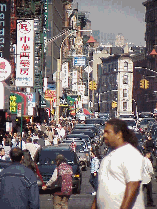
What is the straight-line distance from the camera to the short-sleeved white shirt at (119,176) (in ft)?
23.2

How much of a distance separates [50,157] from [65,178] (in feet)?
Result: 31.8

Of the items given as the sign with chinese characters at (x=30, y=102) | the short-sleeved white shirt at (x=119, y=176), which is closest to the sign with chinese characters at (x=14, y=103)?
the sign with chinese characters at (x=30, y=102)

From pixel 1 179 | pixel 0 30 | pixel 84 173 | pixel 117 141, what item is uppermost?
pixel 0 30

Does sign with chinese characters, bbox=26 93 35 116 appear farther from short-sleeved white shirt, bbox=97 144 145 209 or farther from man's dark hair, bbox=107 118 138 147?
short-sleeved white shirt, bbox=97 144 145 209

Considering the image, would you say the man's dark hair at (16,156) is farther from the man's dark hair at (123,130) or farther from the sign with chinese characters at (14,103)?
the sign with chinese characters at (14,103)

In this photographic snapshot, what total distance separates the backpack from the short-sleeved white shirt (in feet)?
23.5

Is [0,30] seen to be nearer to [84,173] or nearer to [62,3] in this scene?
[84,173]

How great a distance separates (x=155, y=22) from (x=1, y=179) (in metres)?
174

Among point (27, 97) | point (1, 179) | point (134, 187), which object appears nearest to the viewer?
point (134, 187)

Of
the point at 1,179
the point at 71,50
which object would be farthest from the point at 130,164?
the point at 71,50

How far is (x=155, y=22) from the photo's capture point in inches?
7141

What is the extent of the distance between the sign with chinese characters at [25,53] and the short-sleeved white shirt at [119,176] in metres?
39.2

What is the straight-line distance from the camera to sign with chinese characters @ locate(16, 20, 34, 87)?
152ft

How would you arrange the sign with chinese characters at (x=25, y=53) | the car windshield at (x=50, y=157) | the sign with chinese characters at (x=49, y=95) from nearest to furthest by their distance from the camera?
the car windshield at (x=50, y=157) → the sign with chinese characters at (x=25, y=53) → the sign with chinese characters at (x=49, y=95)
